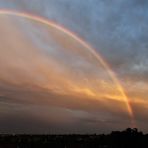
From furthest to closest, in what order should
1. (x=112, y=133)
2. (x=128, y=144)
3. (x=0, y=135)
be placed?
1. (x=0, y=135)
2. (x=112, y=133)
3. (x=128, y=144)

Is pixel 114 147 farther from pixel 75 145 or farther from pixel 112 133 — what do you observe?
pixel 75 145

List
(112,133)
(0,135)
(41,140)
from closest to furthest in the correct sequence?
(112,133) < (41,140) < (0,135)

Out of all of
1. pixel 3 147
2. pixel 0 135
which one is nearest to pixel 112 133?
pixel 3 147

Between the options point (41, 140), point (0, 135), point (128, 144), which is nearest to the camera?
point (128, 144)

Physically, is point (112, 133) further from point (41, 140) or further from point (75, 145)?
point (41, 140)

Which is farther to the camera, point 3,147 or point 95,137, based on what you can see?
point 95,137

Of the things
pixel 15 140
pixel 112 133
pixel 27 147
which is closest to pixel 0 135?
pixel 15 140
